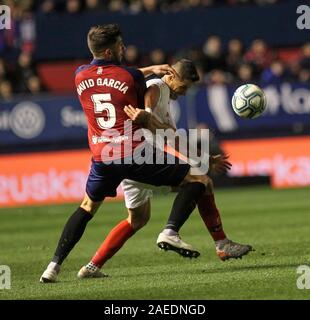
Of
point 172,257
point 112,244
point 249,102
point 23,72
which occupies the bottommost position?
point 172,257

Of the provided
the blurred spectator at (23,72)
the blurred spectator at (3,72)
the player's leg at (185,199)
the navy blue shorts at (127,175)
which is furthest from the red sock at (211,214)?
the blurred spectator at (3,72)

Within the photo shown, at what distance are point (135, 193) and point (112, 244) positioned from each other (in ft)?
1.76

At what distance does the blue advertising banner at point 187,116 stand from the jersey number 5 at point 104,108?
40.0ft

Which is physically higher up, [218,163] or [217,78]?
[218,163]

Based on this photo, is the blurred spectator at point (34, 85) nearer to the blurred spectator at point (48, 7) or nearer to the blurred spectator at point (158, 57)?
the blurred spectator at point (48, 7)

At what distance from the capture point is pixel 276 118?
21.9 meters

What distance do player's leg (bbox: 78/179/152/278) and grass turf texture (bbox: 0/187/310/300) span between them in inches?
7.6

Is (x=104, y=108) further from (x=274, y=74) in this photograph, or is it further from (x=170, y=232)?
(x=274, y=74)

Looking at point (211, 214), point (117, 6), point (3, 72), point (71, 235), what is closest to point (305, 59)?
point (117, 6)

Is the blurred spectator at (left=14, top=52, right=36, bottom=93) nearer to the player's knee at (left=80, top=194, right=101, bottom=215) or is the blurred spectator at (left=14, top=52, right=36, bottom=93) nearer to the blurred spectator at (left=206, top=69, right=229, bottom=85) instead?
the blurred spectator at (left=206, top=69, right=229, bottom=85)

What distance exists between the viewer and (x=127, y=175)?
9.58 m

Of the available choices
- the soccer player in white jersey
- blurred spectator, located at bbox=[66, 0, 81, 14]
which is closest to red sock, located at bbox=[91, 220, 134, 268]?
the soccer player in white jersey

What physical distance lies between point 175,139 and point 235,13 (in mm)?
14864

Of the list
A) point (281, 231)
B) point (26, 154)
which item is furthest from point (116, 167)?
point (26, 154)
